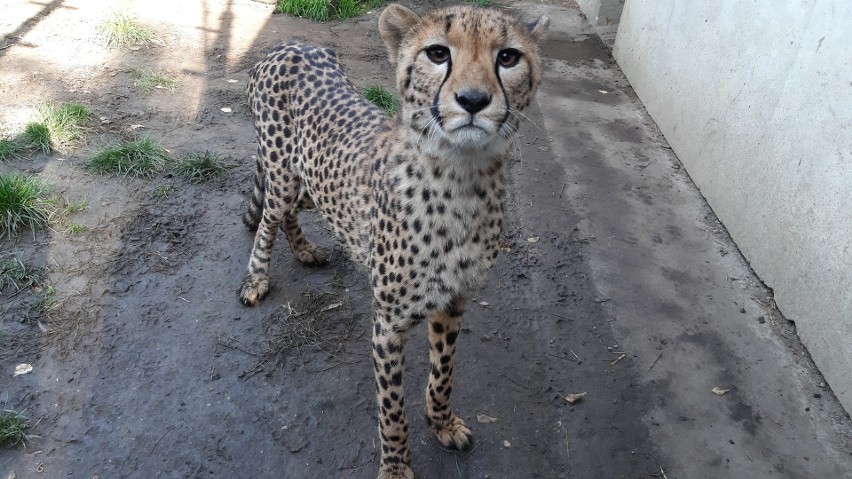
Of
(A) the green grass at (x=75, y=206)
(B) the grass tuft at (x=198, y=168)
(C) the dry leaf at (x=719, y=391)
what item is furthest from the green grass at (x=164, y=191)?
(C) the dry leaf at (x=719, y=391)

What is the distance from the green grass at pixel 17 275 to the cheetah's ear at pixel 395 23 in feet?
8.89

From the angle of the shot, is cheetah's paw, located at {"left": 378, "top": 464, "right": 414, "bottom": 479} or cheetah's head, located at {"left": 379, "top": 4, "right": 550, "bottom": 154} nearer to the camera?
cheetah's head, located at {"left": 379, "top": 4, "right": 550, "bottom": 154}

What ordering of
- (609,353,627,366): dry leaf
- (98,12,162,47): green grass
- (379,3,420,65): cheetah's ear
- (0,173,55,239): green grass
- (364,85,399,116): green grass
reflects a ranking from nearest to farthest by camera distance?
1. (379,3,420,65): cheetah's ear
2. (609,353,627,366): dry leaf
3. (0,173,55,239): green grass
4. (364,85,399,116): green grass
5. (98,12,162,47): green grass

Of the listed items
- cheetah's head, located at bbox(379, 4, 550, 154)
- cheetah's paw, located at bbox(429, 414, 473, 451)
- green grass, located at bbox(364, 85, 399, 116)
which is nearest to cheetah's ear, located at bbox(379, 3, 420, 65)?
cheetah's head, located at bbox(379, 4, 550, 154)

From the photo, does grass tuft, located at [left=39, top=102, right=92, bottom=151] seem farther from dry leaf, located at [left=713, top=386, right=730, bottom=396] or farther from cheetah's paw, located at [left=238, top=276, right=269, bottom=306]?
dry leaf, located at [left=713, top=386, right=730, bottom=396]

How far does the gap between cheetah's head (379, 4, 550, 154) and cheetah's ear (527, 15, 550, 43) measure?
0.12 feet

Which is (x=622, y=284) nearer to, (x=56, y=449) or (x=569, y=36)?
(x=56, y=449)

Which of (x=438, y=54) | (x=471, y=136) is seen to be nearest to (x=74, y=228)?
(x=438, y=54)

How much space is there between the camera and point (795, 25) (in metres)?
3.92

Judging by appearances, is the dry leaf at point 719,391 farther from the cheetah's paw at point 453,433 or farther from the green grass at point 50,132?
the green grass at point 50,132

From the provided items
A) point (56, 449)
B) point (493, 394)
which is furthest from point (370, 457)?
point (56, 449)

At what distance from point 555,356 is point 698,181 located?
7.67 ft

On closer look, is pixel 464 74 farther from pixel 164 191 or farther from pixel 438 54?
pixel 164 191

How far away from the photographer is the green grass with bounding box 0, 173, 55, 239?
3.96m
